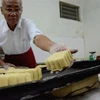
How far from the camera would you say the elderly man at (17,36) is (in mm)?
1032

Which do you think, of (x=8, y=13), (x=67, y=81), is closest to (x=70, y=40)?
(x=8, y=13)

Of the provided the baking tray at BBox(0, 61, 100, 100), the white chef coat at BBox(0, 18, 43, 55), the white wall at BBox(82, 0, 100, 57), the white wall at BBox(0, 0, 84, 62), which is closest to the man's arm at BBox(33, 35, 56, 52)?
the white chef coat at BBox(0, 18, 43, 55)

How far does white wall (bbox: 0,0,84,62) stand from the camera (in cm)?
214

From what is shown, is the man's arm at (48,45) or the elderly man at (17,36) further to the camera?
the elderly man at (17,36)

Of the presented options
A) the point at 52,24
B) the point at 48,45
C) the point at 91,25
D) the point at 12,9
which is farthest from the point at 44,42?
the point at 91,25

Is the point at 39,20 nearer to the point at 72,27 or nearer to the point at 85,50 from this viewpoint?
A: the point at 72,27

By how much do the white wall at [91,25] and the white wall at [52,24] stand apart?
99mm

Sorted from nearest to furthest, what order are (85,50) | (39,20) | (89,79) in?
(89,79), (39,20), (85,50)

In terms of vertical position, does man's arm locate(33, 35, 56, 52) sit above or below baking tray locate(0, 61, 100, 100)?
above

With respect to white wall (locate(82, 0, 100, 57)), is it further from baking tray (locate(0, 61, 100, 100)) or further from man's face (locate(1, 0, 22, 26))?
baking tray (locate(0, 61, 100, 100))

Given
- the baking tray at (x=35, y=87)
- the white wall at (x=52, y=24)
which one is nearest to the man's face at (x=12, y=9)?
the baking tray at (x=35, y=87)

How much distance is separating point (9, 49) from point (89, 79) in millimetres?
669

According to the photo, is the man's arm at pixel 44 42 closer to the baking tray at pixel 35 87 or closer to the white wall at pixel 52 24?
the baking tray at pixel 35 87

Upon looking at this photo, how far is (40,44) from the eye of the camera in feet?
3.15
